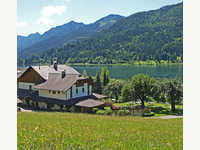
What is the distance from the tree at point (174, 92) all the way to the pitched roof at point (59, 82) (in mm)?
17463

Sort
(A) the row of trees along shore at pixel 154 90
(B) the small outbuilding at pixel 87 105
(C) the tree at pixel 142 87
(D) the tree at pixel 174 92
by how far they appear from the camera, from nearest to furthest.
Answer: (B) the small outbuilding at pixel 87 105, (D) the tree at pixel 174 92, (A) the row of trees along shore at pixel 154 90, (C) the tree at pixel 142 87

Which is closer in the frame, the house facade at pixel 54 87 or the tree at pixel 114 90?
the house facade at pixel 54 87

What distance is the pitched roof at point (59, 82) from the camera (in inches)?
1755

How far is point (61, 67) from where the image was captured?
56.8 metres

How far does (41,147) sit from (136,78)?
46.4 m

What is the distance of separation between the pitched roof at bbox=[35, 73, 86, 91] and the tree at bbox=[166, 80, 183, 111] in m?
17.5

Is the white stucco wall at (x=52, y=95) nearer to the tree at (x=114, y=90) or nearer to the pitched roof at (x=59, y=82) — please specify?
the pitched roof at (x=59, y=82)

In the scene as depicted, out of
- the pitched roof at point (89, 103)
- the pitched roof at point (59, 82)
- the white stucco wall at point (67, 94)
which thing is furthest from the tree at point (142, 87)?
the pitched roof at point (89, 103)

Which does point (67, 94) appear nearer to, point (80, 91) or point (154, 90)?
point (80, 91)

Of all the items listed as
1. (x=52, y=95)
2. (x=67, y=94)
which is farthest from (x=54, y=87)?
(x=67, y=94)
